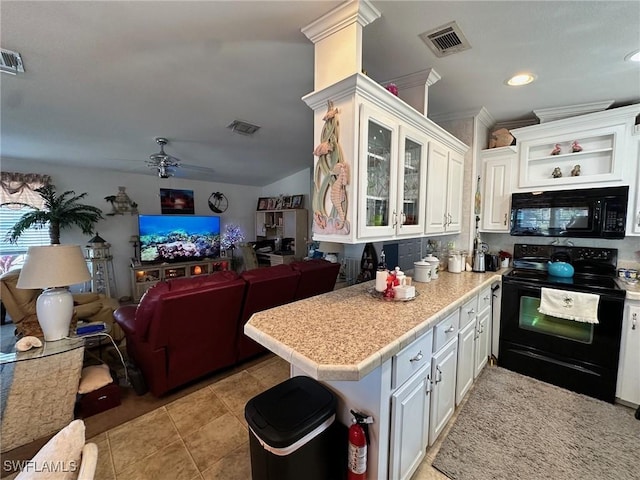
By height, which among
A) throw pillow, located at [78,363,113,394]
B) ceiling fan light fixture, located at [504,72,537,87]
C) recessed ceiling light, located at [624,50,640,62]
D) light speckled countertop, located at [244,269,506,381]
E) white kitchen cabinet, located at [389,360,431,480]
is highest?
ceiling fan light fixture, located at [504,72,537,87]

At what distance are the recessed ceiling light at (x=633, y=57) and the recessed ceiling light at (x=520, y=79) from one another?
1.57ft

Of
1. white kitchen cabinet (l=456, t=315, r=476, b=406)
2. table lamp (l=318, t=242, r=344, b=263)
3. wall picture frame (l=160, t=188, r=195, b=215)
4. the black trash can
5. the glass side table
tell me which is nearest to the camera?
the black trash can

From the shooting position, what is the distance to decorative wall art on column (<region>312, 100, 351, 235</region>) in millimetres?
1452

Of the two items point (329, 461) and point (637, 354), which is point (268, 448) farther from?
point (637, 354)

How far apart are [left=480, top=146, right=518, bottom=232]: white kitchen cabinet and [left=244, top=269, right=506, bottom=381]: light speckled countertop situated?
126 centimetres

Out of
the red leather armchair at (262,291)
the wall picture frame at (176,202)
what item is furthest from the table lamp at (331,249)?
the wall picture frame at (176,202)

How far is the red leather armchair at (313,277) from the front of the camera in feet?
9.10

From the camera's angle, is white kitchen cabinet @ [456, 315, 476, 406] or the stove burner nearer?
white kitchen cabinet @ [456, 315, 476, 406]

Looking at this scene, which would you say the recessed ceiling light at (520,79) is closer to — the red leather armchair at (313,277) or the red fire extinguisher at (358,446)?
the red leather armchair at (313,277)

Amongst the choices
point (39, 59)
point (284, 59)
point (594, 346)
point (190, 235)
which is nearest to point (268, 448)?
point (284, 59)

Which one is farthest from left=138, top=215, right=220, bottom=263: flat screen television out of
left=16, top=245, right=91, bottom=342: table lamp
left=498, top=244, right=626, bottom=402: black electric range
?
left=498, top=244, right=626, bottom=402: black electric range

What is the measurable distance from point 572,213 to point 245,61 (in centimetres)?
312

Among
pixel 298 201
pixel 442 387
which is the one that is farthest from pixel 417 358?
pixel 298 201

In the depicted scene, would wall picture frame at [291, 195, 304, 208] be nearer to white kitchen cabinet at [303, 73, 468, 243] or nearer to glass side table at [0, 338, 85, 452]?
white kitchen cabinet at [303, 73, 468, 243]
